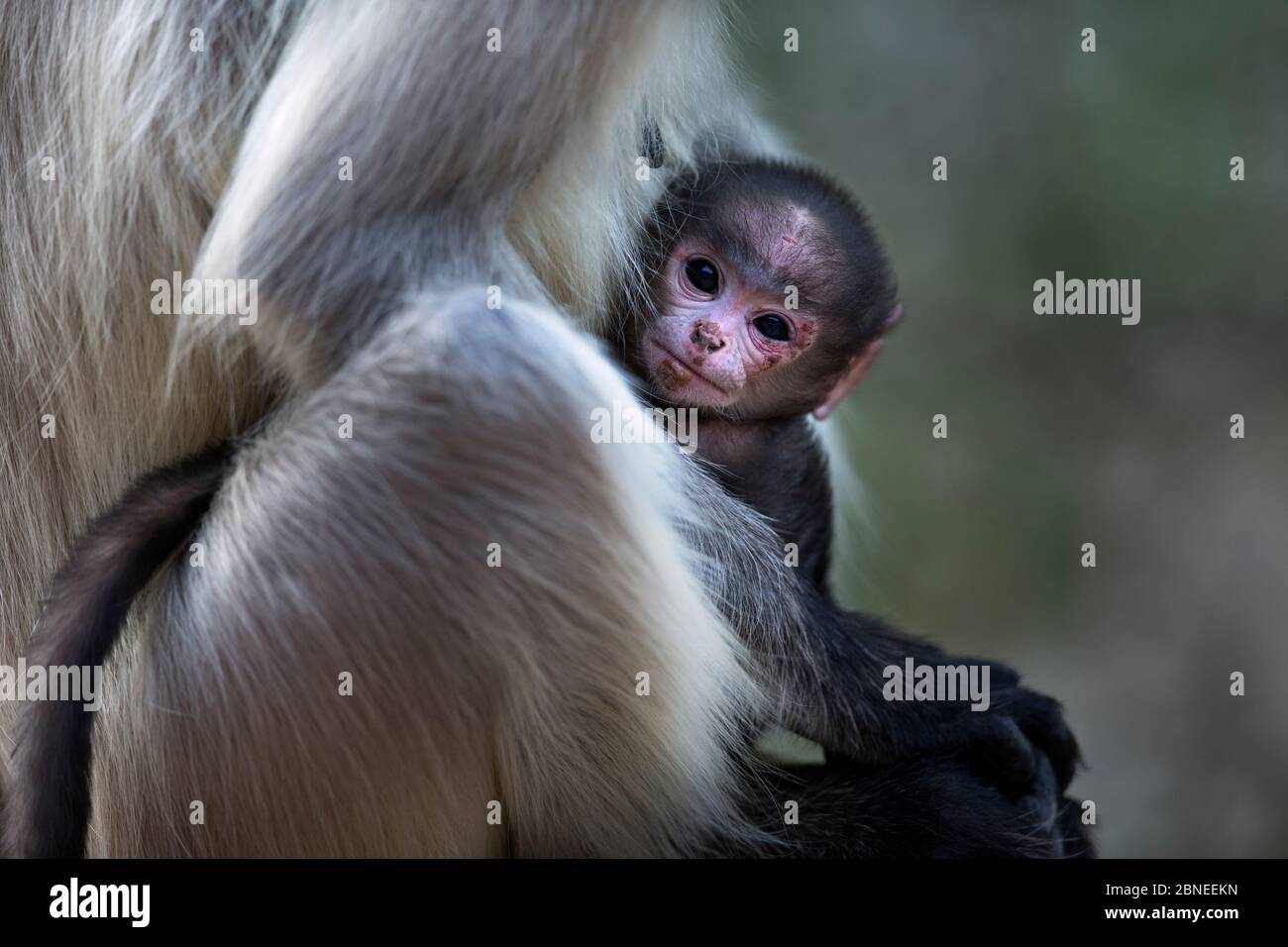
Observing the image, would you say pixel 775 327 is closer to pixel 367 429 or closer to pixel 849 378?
pixel 849 378

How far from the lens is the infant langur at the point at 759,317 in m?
1.81

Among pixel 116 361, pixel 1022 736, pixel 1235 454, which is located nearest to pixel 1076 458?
pixel 1235 454

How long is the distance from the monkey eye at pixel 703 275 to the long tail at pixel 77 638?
0.74 m

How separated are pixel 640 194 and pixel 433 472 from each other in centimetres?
63

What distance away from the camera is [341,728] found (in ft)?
4.13

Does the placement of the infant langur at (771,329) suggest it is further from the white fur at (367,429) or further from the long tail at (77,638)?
the long tail at (77,638)

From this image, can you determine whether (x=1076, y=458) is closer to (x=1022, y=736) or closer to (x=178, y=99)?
(x=1022, y=736)

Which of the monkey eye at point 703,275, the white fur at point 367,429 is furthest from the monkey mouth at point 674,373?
the white fur at point 367,429

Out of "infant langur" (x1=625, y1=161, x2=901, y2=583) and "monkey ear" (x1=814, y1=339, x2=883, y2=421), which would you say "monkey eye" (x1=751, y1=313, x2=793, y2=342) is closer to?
"infant langur" (x1=625, y1=161, x2=901, y2=583)

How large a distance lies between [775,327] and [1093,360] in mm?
2080

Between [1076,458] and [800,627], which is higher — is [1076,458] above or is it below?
above

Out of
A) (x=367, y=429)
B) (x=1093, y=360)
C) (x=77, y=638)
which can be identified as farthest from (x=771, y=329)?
(x=1093, y=360)

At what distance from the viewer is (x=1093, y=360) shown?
367 cm
